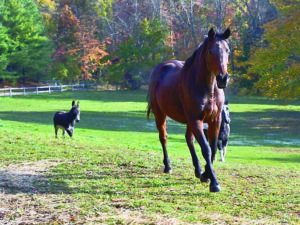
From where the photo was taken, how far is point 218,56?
684 centimetres

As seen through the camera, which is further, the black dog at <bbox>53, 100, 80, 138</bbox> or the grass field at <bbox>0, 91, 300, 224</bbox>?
the black dog at <bbox>53, 100, 80, 138</bbox>

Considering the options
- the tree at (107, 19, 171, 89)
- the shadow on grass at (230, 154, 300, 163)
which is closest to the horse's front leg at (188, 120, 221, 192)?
the shadow on grass at (230, 154, 300, 163)

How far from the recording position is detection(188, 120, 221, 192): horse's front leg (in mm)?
6914

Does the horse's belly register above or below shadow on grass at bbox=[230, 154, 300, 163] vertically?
above

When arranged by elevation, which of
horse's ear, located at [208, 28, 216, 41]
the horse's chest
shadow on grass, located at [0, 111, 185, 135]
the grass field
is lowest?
shadow on grass, located at [0, 111, 185, 135]

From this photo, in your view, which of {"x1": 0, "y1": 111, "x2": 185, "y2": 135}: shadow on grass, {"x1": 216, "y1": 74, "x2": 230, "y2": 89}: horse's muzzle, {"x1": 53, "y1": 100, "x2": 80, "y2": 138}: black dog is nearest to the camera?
{"x1": 216, "y1": 74, "x2": 230, "y2": 89}: horse's muzzle

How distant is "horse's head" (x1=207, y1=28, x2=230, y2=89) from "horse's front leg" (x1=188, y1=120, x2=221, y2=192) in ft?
2.75

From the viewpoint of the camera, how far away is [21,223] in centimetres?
541

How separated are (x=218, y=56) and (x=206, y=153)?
1480mm

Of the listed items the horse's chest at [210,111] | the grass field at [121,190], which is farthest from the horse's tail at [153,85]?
the horse's chest at [210,111]

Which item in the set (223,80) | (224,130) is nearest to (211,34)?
(223,80)

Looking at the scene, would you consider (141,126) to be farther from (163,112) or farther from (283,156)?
(163,112)

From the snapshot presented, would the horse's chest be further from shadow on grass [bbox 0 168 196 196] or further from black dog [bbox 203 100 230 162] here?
black dog [bbox 203 100 230 162]

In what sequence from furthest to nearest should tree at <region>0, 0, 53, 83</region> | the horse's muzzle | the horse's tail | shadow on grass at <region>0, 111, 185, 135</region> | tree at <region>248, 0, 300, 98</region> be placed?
tree at <region>0, 0, 53, 83</region> → tree at <region>248, 0, 300, 98</region> → shadow on grass at <region>0, 111, 185, 135</region> → the horse's tail → the horse's muzzle
